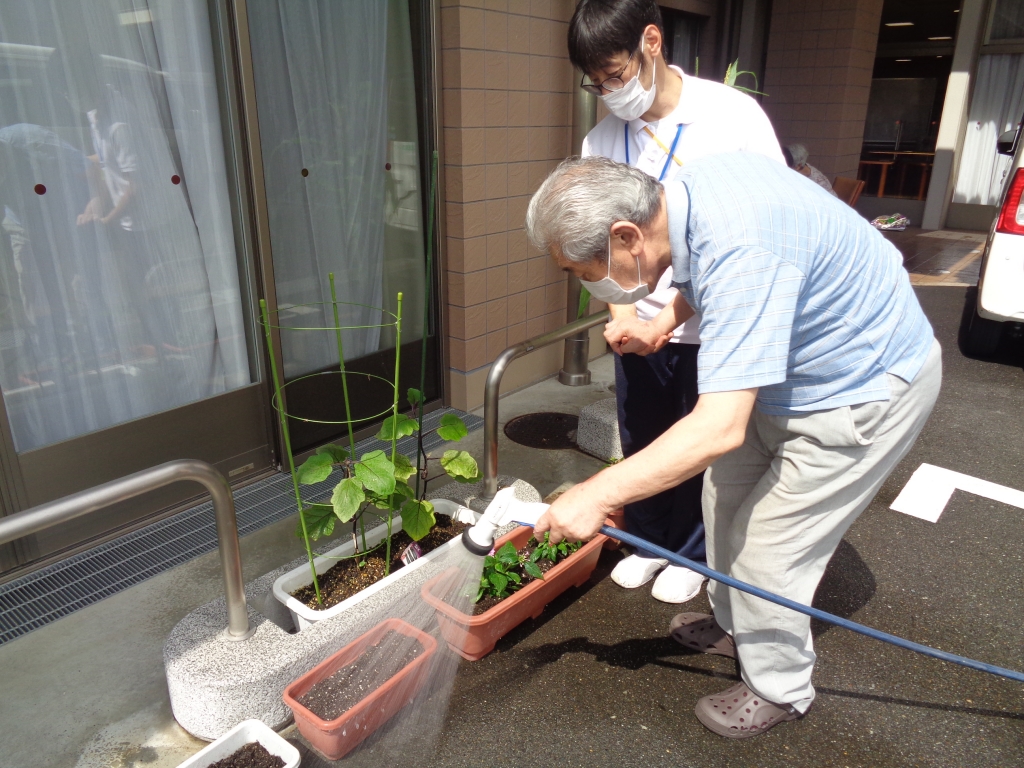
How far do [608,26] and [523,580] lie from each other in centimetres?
179

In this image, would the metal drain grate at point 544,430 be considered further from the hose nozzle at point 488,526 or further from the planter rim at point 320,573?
the hose nozzle at point 488,526

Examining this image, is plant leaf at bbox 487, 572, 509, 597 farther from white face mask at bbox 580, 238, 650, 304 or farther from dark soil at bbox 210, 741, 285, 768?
white face mask at bbox 580, 238, 650, 304

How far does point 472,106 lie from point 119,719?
3040 millimetres

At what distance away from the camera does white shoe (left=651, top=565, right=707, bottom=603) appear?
9.37ft

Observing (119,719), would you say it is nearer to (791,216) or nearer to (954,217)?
(791,216)

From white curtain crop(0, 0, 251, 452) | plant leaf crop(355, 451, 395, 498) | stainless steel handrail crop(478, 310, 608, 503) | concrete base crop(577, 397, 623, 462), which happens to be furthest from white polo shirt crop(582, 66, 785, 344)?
white curtain crop(0, 0, 251, 452)

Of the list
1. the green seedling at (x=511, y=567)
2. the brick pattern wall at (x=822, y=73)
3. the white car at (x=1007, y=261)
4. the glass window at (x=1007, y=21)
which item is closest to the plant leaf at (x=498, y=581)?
the green seedling at (x=511, y=567)

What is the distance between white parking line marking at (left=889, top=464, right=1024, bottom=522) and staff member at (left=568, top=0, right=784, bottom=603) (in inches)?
56.3

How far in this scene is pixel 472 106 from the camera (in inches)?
153

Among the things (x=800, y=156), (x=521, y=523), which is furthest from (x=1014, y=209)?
(x=521, y=523)

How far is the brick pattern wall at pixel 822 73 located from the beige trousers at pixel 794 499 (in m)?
7.22

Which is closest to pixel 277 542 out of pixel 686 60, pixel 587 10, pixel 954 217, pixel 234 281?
pixel 234 281

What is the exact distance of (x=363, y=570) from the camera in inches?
103

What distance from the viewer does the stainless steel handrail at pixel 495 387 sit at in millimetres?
2725
